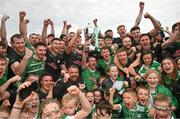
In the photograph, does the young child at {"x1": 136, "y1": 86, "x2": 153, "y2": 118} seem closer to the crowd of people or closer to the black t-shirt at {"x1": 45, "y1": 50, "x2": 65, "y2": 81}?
the crowd of people

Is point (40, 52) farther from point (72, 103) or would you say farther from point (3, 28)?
point (72, 103)

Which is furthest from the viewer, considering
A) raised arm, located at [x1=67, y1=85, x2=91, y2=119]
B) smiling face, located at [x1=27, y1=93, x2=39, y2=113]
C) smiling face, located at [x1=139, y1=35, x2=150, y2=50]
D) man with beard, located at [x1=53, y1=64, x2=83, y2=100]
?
smiling face, located at [x1=139, y1=35, x2=150, y2=50]

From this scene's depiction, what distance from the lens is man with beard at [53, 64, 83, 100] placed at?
7.52 metres

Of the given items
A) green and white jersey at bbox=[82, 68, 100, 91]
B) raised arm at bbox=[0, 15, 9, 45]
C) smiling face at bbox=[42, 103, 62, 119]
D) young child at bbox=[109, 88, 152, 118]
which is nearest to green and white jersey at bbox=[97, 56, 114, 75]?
green and white jersey at bbox=[82, 68, 100, 91]

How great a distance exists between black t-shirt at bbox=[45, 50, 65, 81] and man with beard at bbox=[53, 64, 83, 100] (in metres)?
0.91

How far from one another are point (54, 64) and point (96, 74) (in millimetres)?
1147

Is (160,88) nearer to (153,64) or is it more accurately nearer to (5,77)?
(153,64)

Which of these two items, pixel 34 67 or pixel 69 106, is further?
pixel 34 67

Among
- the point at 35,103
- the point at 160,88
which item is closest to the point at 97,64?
the point at 160,88

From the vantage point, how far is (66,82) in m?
7.90

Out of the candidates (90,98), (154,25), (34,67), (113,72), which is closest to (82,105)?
(90,98)

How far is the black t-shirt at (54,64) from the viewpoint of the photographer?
355 inches

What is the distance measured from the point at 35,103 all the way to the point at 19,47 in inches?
128

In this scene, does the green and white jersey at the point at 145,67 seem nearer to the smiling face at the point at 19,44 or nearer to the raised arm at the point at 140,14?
the raised arm at the point at 140,14
